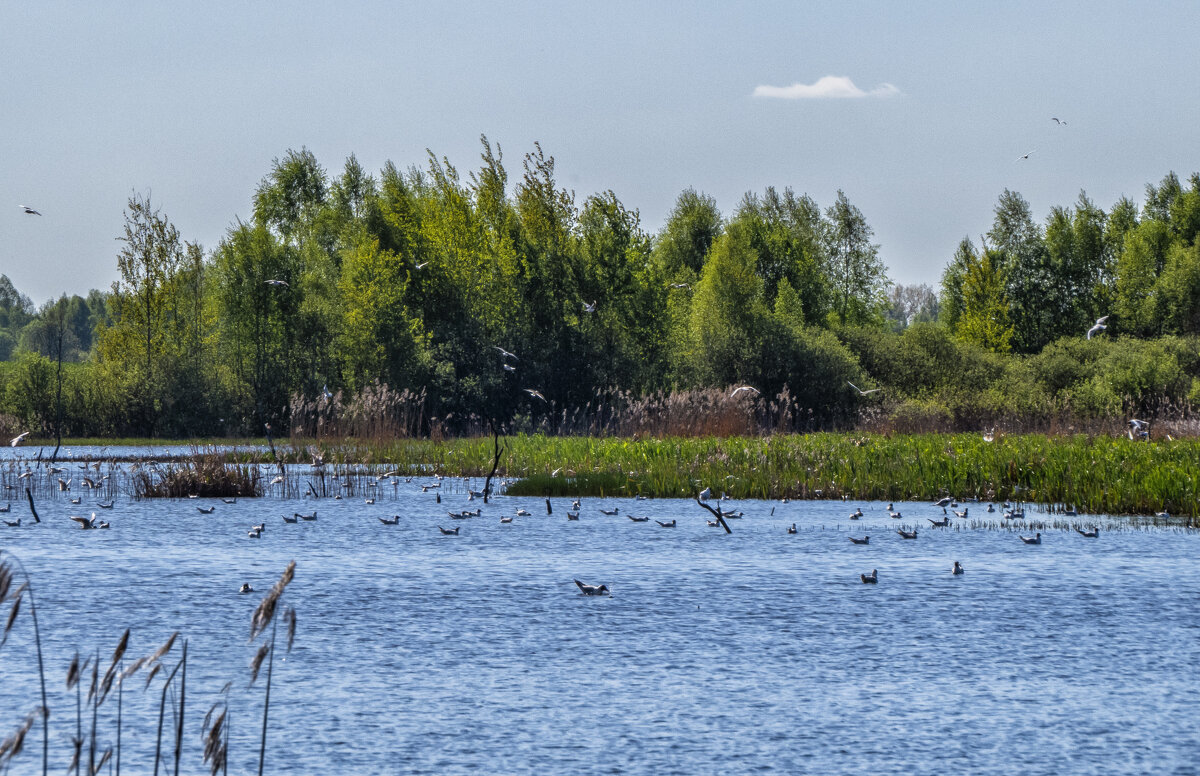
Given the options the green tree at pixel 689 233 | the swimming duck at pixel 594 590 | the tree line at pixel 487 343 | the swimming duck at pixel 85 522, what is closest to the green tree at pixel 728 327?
the tree line at pixel 487 343

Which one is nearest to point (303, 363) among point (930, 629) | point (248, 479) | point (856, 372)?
point (856, 372)

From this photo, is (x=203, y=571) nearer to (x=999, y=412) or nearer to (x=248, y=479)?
(x=248, y=479)

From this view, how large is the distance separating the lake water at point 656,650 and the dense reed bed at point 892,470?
4.06m

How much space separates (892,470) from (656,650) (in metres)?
14.5

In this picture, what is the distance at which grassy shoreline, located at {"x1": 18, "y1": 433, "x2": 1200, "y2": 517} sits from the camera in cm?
2097

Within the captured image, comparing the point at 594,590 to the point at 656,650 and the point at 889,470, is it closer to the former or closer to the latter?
the point at 656,650

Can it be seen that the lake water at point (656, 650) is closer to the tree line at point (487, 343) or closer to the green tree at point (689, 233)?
the tree line at point (487, 343)

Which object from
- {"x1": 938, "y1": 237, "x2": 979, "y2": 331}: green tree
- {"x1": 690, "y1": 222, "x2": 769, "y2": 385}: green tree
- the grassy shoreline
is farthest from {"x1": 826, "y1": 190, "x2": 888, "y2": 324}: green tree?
the grassy shoreline

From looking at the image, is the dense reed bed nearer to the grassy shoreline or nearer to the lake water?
the grassy shoreline

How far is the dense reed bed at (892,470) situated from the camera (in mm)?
20969

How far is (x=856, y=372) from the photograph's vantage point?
156 feet

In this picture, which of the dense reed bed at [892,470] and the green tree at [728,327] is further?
the green tree at [728,327]

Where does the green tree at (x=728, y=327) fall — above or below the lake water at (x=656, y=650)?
above

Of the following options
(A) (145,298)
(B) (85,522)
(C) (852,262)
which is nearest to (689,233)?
(C) (852,262)
